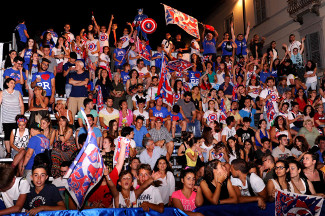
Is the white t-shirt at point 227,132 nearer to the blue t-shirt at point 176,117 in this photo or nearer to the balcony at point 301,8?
the blue t-shirt at point 176,117

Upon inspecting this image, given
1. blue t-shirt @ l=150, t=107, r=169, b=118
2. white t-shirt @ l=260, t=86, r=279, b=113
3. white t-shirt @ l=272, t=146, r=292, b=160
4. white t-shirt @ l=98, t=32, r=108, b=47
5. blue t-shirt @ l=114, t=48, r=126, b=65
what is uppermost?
white t-shirt @ l=98, t=32, r=108, b=47

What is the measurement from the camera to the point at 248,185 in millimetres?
6316

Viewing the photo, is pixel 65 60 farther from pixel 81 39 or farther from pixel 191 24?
pixel 191 24

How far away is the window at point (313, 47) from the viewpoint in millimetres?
19328

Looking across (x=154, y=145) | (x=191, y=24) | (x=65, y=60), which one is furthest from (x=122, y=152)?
(x=191, y=24)

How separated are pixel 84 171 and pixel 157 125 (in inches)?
259

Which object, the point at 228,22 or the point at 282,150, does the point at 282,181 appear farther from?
the point at 228,22

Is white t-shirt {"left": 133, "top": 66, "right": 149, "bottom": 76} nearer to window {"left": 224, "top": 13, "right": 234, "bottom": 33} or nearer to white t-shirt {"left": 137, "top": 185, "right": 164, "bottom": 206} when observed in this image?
white t-shirt {"left": 137, "top": 185, "right": 164, "bottom": 206}

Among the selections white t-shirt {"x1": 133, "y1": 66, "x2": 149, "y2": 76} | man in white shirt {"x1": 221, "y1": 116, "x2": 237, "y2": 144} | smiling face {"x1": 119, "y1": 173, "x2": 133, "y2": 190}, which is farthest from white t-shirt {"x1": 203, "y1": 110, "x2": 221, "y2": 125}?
smiling face {"x1": 119, "y1": 173, "x2": 133, "y2": 190}

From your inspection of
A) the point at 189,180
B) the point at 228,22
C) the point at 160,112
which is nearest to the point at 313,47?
the point at 228,22

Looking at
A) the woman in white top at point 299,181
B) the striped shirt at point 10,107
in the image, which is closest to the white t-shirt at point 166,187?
the woman in white top at point 299,181

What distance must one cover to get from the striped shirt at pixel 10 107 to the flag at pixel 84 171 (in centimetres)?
633

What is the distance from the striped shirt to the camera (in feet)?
31.9

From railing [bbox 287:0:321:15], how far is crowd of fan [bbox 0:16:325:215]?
3321 mm
